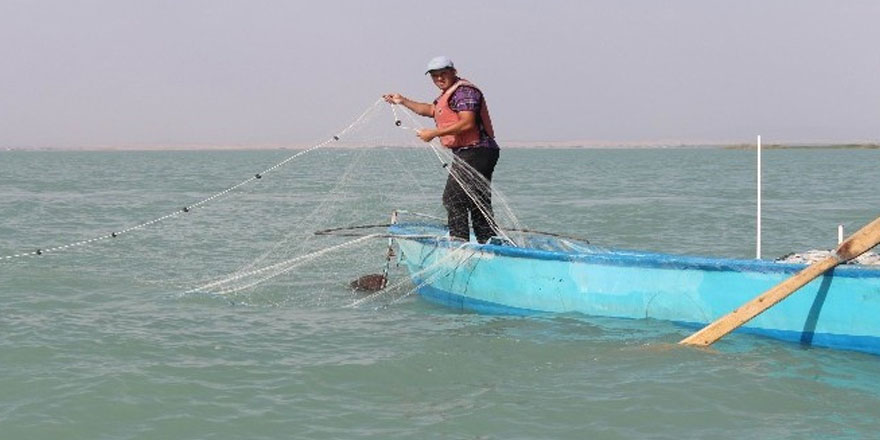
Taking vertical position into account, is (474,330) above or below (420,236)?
below

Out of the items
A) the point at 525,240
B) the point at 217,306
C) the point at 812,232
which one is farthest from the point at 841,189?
the point at 217,306

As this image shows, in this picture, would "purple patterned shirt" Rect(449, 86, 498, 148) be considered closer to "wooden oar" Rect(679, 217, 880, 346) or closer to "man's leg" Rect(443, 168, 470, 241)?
"man's leg" Rect(443, 168, 470, 241)

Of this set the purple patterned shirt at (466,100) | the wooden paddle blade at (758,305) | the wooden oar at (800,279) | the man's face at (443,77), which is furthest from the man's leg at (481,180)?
the wooden oar at (800,279)

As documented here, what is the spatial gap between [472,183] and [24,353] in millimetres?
4563

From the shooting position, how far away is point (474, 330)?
9.50 m

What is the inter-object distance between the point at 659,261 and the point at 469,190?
7.29 ft

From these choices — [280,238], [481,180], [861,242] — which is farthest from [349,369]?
[280,238]

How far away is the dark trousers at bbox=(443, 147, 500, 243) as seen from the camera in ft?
33.1

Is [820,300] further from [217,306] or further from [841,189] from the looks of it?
[841,189]

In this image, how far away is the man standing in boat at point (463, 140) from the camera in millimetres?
9914

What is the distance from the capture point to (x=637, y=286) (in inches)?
358

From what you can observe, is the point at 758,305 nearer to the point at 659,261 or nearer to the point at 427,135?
the point at 659,261

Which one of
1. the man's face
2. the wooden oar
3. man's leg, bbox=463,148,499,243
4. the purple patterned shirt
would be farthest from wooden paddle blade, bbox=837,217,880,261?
the man's face

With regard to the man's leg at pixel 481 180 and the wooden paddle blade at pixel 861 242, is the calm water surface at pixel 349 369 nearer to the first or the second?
the wooden paddle blade at pixel 861 242
